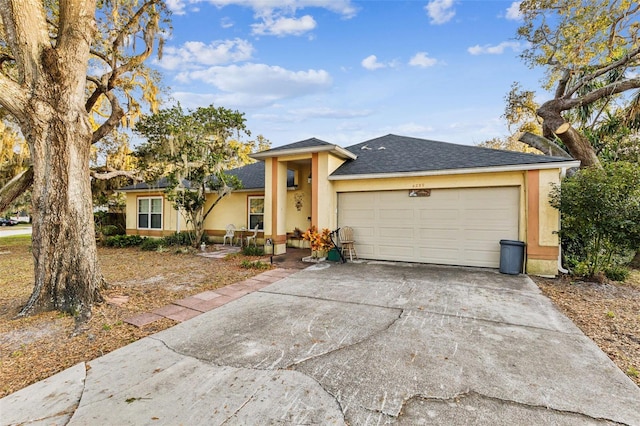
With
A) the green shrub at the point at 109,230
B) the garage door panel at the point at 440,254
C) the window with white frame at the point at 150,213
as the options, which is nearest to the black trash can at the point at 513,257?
the garage door panel at the point at 440,254

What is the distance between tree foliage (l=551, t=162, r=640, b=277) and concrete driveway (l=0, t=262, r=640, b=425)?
9.23 ft

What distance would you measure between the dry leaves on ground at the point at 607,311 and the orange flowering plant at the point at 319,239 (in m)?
5.29

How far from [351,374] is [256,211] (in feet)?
33.4

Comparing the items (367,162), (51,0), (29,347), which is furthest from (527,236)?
(51,0)

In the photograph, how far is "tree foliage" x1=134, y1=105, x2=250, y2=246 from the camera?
986 cm

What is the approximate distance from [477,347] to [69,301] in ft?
19.1

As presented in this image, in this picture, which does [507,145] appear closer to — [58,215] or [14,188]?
[58,215]

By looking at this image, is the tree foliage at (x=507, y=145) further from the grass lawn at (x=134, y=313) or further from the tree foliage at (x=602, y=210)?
the tree foliage at (x=602, y=210)

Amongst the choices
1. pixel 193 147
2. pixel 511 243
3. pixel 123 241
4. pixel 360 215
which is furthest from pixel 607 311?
pixel 123 241

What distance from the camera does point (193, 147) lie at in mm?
9977

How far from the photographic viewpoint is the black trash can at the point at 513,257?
6824 millimetres

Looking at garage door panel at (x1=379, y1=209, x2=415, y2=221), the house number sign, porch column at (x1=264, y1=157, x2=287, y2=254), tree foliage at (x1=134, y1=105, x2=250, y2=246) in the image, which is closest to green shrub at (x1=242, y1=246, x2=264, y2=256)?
porch column at (x1=264, y1=157, x2=287, y2=254)

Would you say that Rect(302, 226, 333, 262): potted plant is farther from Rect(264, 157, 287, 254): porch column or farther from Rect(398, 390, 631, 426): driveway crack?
Rect(398, 390, 631, 426): driveway crack

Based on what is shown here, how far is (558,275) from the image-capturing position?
675 centimetres
